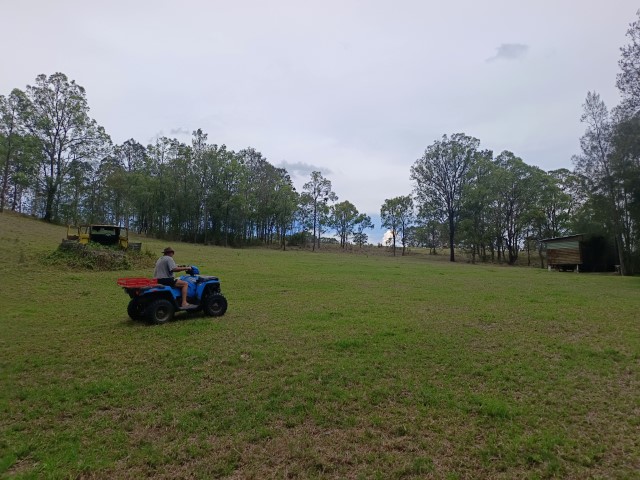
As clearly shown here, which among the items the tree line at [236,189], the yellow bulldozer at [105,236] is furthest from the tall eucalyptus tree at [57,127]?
the yellow bulldozer at [105,236]

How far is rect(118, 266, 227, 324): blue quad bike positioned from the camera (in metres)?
8.52

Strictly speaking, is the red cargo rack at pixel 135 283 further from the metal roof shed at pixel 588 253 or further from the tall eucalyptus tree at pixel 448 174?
the tall eucalyptus tree at pixel 448 174

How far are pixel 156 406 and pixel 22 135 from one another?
2052 inches

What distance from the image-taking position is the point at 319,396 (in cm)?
480

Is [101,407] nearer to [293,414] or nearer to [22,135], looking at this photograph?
[293,414]

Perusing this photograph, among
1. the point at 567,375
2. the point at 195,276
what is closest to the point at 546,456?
the point at 567,375

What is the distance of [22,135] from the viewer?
137ft

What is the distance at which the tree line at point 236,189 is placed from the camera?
1612 inches

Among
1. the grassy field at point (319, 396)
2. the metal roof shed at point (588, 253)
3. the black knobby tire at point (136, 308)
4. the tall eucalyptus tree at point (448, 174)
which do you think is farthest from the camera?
the tall eucalyptus tree at point (448, 174)

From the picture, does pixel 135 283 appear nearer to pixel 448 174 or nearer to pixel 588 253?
pixel 588 253

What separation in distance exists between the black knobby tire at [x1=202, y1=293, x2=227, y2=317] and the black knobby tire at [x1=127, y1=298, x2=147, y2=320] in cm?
147

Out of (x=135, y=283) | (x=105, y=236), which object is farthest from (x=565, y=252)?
(x=105, y=236)

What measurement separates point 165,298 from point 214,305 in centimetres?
126

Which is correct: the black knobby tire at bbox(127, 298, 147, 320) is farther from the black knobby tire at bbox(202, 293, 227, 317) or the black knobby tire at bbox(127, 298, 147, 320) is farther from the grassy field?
the black knobby tire at bbox(202, 293, 227, 317)
